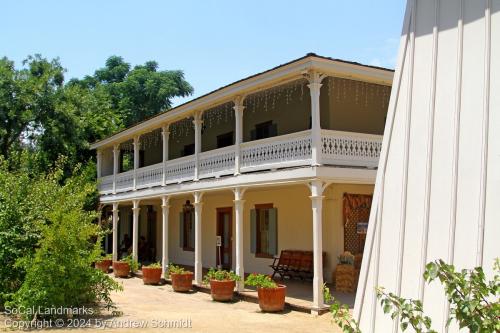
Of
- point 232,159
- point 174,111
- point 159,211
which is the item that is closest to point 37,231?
point 232,159

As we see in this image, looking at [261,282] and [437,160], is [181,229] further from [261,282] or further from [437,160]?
[437,160]

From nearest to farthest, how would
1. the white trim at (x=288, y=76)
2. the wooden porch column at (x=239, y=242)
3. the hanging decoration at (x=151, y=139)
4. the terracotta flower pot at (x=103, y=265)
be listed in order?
the white trim at (x=288, y=76) → the wooden porch column at (x=239, y=242) → the terracotta flower pot at (x=103, y=265) → the hanging decoration at (x=151, y=139)

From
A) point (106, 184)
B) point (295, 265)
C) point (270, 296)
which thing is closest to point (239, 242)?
point (295, 265)

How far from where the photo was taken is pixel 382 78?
12.2 meters

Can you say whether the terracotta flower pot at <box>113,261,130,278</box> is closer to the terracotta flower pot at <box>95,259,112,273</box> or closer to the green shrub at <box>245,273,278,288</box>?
the terracotta flower pot at <box>95,259,112,273</box>

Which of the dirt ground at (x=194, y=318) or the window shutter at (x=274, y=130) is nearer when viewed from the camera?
the dirt ground at (x=194, y=318)

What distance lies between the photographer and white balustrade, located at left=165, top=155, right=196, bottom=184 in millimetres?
16141

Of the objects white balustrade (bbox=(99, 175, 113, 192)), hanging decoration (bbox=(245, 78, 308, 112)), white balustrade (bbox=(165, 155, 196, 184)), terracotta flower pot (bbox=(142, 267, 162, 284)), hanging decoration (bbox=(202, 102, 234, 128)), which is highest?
hanging decoration (bbox=(245, 78, 308, 112))

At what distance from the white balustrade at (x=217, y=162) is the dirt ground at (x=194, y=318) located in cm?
348

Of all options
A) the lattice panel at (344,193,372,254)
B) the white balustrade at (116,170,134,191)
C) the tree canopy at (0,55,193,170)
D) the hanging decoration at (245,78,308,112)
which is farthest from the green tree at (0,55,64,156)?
the lattice panel at (344,193,372,254)

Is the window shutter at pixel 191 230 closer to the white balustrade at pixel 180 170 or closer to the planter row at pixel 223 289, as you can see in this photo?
the white balustrade at pixel 180 170

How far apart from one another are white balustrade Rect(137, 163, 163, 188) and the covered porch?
0.89 meters

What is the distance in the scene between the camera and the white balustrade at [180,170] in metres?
16.1

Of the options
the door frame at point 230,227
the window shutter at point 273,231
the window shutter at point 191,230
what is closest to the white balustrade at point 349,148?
the window shutter at point 273,231
